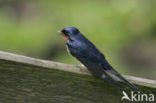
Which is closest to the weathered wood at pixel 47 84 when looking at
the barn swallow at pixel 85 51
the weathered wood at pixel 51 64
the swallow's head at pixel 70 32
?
the weathered wood at pixel 51 64

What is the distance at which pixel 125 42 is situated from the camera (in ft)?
9.75

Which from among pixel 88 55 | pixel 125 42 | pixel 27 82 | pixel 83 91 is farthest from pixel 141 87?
pixel 125 42

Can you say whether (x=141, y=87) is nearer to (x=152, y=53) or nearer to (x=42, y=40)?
(x=42, y=40)

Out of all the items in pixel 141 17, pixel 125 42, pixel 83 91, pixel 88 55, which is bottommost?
pixel 83 91

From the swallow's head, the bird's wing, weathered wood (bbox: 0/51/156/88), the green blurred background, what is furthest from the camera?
the green blurred background

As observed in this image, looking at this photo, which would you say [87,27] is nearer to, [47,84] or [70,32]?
[70,32]

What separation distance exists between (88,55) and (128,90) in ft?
1.86

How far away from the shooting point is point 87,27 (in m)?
2.86

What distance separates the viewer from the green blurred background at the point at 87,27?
285cm

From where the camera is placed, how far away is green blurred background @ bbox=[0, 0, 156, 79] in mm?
2850

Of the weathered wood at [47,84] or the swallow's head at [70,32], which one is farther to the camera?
the swallow's head at [70,32]

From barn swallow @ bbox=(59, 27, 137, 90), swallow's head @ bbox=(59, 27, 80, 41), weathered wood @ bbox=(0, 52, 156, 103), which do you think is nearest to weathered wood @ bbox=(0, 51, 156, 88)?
weathered wood @ bbox=(0, 52, 156, 103)

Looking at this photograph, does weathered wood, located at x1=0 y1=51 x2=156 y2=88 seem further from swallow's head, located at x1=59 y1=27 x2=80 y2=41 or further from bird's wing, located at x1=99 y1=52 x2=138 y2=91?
swallow's head, located at x1=59 y1=27 x2=80 y2=41

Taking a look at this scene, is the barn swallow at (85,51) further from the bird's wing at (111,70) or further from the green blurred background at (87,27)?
the green blurred background at (87,27)
